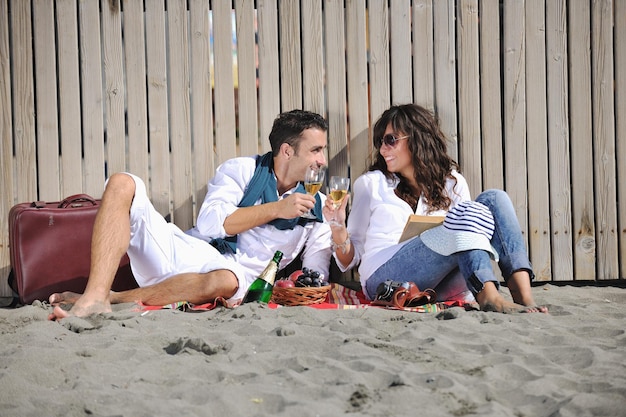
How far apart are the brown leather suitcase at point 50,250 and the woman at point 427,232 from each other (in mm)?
1578

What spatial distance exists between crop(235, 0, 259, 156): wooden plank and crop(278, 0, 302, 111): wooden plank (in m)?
0.20

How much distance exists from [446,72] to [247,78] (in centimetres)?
144

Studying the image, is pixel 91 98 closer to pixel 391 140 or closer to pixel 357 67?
pixel 357 67

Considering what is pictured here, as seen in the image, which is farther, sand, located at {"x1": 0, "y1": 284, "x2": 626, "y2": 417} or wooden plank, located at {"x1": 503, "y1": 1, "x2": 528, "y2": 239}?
wooden plank, located at {"x1": 503, "y1": 1, "x2": 528, "y2": 239}

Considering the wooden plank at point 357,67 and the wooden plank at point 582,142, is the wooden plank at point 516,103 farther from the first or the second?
the wooden plank at point 357,67

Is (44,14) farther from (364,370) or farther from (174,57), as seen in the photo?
(364,370)

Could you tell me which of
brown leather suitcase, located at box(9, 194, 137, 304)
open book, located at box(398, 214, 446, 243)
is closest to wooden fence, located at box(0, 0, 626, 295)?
brown leather suitcase, located at box(9, 194, 137, 304)

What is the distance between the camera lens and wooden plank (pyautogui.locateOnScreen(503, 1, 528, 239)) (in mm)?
5180

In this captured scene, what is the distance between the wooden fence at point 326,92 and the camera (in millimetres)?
5145

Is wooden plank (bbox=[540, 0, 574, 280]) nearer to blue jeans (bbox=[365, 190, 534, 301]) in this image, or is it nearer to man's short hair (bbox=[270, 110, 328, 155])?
blue jeans (bbox=[365, 190, 534, 301])

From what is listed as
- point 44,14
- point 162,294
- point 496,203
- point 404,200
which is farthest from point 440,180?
point 44,14

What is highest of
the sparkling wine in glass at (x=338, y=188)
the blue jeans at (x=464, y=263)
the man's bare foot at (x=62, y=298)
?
the sparkling wine in glass at (x=338, y=188)

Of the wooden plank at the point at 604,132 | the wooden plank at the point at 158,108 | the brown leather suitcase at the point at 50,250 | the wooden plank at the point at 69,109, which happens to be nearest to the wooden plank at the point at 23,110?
the wooden plank at the point at 69,109

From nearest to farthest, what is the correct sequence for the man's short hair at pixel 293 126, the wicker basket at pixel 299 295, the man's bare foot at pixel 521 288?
the man's bare foot at pixel 521 288
the wicker basket at pixel 299 295
the man's short hair at pixel 293 126
